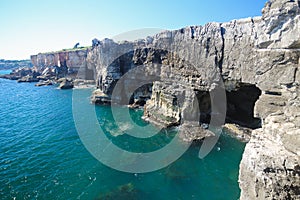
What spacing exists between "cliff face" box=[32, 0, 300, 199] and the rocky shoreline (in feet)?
0.10

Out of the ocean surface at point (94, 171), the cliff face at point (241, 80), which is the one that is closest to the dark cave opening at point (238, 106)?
the cliff face at point (241, 80)

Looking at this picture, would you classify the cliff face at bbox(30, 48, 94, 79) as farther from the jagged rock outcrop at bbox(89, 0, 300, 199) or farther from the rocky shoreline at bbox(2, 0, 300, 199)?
the jagged rock outcrop at bbox(89, 0, 300, 199)

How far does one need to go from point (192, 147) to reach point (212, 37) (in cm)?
1249

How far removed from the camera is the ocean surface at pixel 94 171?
44.9ft

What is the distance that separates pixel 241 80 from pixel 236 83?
958mm

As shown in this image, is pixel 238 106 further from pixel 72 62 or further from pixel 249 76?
pixel 72 62

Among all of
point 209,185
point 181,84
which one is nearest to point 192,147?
point 209,185

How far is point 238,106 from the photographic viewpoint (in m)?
25.2

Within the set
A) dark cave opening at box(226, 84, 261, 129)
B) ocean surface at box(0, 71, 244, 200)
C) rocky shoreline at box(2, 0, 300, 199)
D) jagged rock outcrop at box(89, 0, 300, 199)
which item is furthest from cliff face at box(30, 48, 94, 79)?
dark cave opening at box(226, 84, 261, 129)

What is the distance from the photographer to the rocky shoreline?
18.6 ft

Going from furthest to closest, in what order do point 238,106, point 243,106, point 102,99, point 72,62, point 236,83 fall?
point 72,62 < point 102,99 < point 238,106 < point 243,106 < point 236,83

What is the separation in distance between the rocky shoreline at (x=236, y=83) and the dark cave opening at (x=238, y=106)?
118 millimetres

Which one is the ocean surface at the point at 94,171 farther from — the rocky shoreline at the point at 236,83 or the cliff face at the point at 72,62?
the cliff face at the point at 72,62

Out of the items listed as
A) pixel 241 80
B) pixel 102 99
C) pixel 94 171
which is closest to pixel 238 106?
pixel 241 80
